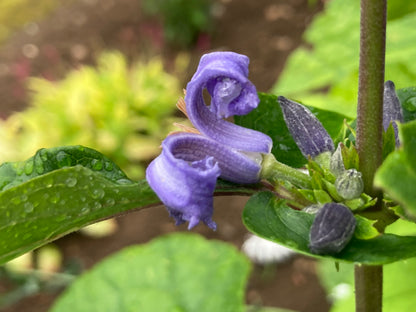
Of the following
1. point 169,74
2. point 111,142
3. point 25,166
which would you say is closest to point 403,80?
point 25,166

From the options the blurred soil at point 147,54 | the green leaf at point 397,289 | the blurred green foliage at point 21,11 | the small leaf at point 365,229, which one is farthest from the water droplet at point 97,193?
the blurred green foliage at point 21,11

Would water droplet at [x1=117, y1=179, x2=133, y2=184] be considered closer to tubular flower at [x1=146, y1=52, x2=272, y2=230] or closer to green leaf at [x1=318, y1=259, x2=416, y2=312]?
tubular flower at [x1=146, y1=52, x2=272, y2=230]

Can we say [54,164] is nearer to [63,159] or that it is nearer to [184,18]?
[63,159]

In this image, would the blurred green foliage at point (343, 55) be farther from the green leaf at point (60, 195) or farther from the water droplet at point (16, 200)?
the water droplet at point (16, 200)

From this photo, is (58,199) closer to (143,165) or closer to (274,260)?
(274,260)

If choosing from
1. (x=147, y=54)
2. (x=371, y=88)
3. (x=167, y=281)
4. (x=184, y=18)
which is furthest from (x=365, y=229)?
(x=147, y=54)
